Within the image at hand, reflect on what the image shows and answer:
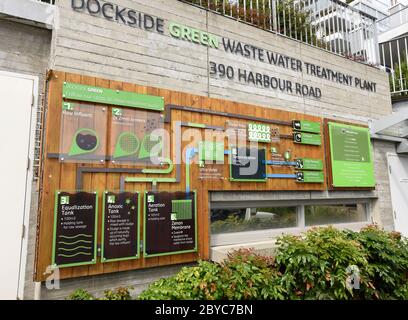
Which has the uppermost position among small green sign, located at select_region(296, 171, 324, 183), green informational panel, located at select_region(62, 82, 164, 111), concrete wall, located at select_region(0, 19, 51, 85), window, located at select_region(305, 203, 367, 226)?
concrete wall, located at select_region(0, 19, 51, 85)

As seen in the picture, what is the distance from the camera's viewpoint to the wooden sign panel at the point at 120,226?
371cm

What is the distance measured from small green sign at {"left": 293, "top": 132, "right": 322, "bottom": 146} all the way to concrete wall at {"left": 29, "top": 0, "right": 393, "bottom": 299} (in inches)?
24.8

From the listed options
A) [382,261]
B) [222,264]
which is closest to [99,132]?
[222,264]

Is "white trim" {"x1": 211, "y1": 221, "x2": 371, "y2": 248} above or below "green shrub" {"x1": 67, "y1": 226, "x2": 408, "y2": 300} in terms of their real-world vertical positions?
above

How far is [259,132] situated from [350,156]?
100 inches

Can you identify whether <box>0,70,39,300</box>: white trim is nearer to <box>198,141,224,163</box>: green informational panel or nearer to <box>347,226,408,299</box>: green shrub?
<box>198,141,224,163</box>: green informational panel

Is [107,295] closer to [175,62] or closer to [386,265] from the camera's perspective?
[175,62]

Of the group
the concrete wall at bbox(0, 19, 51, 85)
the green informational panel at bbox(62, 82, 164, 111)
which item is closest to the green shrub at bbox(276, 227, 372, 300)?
the green informational panel at bbox(62, 82, 164, 111)

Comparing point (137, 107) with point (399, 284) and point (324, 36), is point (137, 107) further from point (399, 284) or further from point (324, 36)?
point (324, 36)

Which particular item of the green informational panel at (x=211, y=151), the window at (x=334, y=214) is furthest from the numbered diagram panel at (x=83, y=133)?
the window at (x=334, y=214)

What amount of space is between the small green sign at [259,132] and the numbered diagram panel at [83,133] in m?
2.38

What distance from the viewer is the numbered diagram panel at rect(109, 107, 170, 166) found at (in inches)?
156

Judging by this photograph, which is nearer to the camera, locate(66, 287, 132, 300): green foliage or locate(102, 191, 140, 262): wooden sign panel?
locate(66, 287, 132, 300): green foliage

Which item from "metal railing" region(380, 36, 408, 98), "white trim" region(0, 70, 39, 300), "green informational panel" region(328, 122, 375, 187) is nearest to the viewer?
"white trim" region(0, 70, 39, 300)
